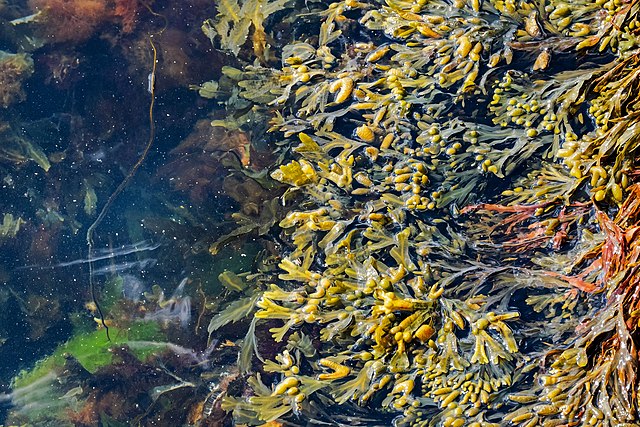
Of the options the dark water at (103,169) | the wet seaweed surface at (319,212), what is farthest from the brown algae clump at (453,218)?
the dark water at (103,169)

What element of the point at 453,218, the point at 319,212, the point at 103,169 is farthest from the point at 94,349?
the point at 453,218

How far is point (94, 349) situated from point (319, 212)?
4.00 ft

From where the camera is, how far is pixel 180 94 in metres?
2.23

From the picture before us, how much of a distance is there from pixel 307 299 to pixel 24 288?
136cm

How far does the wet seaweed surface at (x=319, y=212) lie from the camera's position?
1742mm

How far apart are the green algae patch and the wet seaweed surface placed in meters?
0.01

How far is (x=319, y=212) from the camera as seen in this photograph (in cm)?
193

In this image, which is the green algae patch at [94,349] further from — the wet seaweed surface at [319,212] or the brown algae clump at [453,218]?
the brown algae clump at [453,218]

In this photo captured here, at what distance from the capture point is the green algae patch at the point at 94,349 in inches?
87.6

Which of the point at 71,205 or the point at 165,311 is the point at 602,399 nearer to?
the point at 165,311

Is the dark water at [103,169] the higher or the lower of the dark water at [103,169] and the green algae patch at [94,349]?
the higher

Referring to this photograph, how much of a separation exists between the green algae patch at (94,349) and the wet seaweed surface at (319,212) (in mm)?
10

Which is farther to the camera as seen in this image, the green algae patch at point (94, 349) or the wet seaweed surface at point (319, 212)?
the green algae patch at point (94, 349)

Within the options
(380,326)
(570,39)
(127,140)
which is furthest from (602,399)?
(127,140)
